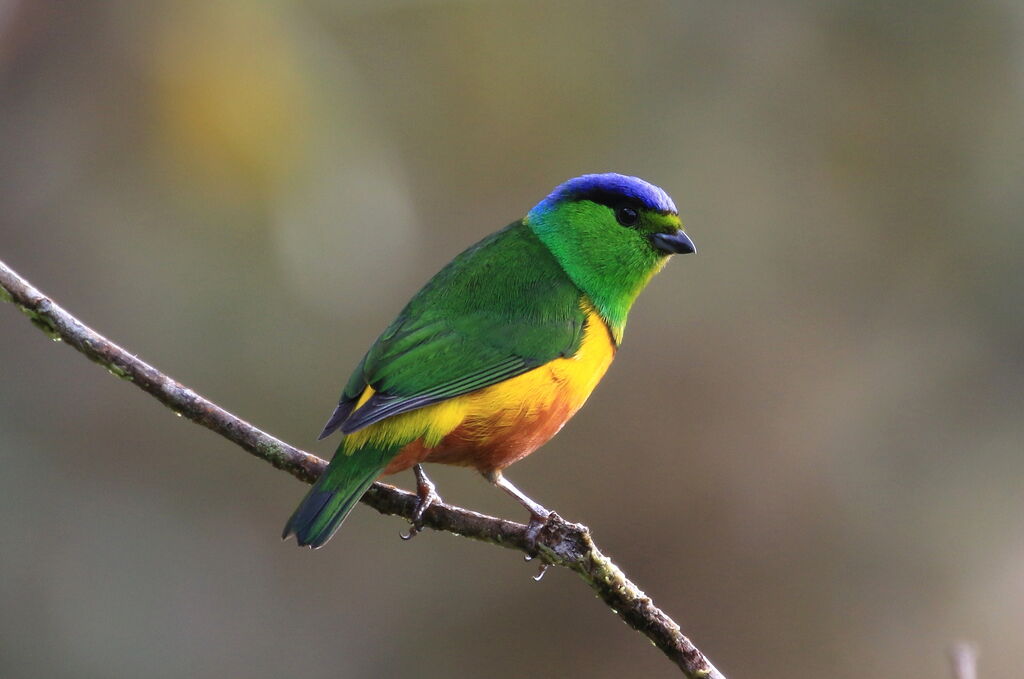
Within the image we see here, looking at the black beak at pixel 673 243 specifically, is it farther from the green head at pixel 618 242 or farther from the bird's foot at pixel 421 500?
the bird's foot at pixel 421 500

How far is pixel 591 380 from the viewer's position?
156 inches

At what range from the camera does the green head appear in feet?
13.8

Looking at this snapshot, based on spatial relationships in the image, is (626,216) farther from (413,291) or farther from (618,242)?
(413,291)

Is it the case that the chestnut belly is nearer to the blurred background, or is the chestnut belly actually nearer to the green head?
the green head

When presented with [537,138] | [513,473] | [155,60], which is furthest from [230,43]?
[513,473]

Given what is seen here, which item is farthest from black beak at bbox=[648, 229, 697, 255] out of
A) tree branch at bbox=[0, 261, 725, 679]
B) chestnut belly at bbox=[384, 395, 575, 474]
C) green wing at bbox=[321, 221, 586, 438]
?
tree branch at bbox=[0, 261, 725, 679]

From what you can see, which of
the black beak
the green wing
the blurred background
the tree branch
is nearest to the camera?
the tree branch

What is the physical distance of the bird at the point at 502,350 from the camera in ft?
11.0

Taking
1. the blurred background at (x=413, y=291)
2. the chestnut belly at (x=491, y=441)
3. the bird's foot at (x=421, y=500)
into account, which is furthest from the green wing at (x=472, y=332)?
the blurred background at (x=413, y=291)

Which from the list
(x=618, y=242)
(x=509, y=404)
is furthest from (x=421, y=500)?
(x=618, y=242)

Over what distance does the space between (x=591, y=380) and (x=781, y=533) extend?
3151 mm

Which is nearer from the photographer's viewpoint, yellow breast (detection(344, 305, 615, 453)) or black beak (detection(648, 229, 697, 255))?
yellow breast (detection(344, 305, 615, 453))

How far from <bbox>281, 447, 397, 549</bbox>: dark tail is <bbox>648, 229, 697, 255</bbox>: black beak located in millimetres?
1429

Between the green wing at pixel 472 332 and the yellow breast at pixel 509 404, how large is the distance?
0.04 m
